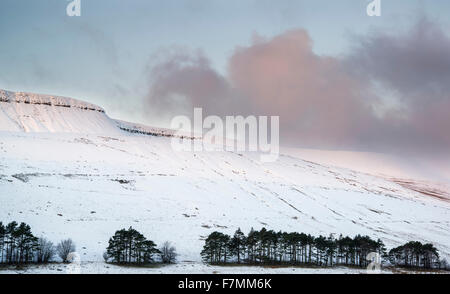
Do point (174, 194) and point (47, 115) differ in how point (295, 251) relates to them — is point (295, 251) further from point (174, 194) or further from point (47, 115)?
point (47, 115)

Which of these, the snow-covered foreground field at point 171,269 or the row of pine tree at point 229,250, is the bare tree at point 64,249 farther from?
the snow-covered foreground field at point 171,269

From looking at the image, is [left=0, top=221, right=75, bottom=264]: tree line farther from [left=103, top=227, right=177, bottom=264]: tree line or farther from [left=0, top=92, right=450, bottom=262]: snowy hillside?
[left=103, top=227, right=177, bottom=264]: tree line

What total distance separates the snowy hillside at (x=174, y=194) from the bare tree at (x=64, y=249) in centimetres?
164

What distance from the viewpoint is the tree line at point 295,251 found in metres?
55.0

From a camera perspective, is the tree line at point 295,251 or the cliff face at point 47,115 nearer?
the tree line at point 295,251

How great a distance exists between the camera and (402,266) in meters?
58.7

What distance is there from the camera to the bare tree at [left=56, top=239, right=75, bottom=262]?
4882 cm

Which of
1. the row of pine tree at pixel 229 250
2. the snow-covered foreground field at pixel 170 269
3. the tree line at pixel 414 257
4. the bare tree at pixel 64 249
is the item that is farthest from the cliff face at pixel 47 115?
the tree line at pixel 414 257

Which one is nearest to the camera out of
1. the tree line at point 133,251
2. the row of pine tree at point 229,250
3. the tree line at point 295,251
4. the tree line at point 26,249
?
the tree line at point 26,249

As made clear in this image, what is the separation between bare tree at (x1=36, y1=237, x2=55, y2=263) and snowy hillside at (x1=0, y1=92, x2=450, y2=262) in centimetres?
400

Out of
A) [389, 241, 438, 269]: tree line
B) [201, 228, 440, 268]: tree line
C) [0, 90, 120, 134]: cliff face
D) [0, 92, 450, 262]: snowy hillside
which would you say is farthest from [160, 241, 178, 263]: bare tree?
[0, 90, 120, 134]: cliff face

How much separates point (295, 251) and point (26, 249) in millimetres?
37628
